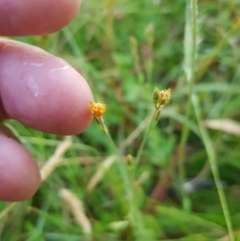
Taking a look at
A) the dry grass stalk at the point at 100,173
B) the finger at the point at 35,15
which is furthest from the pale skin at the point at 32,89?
the dry grass stalk at the point at 100,173

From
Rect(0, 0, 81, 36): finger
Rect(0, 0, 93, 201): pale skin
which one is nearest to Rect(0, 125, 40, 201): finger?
Rect(0, 0, 93, 201): pale skin

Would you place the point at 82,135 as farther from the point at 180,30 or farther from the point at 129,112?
the point at 180,30

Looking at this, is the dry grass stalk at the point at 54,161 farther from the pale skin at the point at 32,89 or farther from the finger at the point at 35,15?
the finger at the point at 35,15

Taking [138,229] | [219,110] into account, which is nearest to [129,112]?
[219,110]

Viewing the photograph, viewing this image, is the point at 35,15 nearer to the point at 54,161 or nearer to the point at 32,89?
the point at 32,89

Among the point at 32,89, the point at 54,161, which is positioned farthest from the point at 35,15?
the point at 54,161

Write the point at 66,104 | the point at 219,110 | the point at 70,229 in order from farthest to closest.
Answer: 1. the point at 219,110
2. the point at 70,229
3. the point at 66,104
